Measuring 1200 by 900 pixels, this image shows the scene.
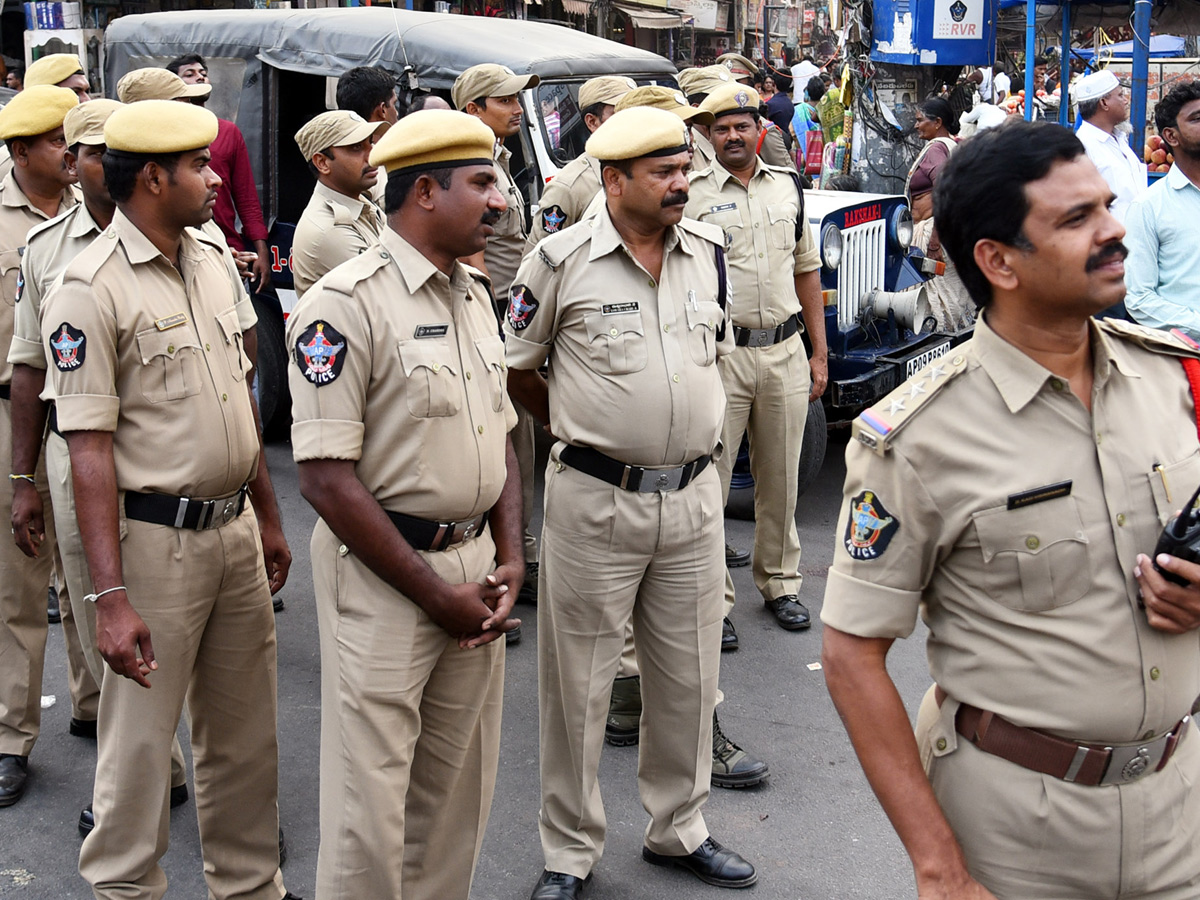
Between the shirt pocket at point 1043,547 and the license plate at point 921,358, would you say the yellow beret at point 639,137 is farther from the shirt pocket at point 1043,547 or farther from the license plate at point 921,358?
the license plate at point 921,358

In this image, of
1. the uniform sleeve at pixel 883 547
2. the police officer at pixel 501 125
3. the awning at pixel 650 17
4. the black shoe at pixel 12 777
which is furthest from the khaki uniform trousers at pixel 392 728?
the awning at pixel 650 17

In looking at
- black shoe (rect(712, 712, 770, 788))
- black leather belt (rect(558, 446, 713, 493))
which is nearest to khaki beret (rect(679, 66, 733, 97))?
black leather belt (rect(558, 446, 713, 493))

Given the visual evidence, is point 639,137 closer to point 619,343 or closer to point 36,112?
point 619,343

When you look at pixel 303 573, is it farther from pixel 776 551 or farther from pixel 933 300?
pixel 933 300

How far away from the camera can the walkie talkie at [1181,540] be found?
5.92 feet

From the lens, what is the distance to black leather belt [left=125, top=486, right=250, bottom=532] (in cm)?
311

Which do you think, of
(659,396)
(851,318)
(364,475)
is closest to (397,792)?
(364,475)

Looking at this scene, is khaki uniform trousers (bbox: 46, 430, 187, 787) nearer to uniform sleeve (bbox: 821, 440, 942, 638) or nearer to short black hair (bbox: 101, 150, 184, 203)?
short black hair (bbox: 101, 150, 184, 203)

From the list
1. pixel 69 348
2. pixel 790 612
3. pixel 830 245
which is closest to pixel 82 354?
pixel 69 348

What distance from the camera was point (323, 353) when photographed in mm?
2703

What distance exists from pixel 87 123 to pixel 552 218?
217cm

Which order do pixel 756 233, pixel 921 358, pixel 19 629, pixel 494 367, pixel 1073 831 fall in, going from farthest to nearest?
pixel 921 358 → pixel 756 233 → pixel 19 629 → pixel 494 367 → pixel 1073 831

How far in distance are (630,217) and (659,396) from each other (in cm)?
51

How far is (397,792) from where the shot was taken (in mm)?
2787
